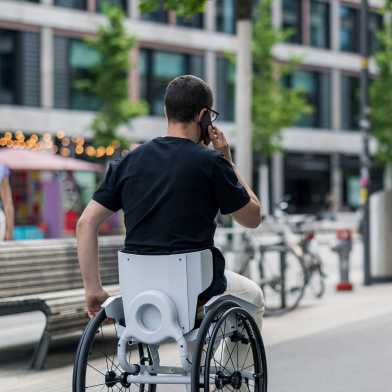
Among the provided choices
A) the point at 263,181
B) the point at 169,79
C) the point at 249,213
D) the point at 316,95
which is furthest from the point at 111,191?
the point at 316,95

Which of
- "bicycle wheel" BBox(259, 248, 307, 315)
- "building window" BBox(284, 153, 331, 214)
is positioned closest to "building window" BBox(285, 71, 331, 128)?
"building window" BBox(284, 153, 331, 214)

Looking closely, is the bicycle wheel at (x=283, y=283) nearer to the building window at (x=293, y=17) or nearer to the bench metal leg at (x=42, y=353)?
the bench metal leg at (x=42, y=353)

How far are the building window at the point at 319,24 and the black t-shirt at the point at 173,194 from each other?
148 feet

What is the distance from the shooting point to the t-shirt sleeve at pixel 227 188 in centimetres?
436

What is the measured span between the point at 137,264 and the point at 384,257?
10708 millimetres

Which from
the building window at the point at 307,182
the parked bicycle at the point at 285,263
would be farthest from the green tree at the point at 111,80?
the parked bicycle at the point at 285,263

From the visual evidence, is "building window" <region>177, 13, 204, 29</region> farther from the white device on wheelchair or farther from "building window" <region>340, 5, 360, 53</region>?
the white device on wheelchair

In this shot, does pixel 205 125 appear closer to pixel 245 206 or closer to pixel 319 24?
pixel 245 206

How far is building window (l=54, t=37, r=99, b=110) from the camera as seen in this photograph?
37250 millimetres

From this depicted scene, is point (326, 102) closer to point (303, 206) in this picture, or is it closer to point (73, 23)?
point (303, 206)

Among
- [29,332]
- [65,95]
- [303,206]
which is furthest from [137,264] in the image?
[303,206]

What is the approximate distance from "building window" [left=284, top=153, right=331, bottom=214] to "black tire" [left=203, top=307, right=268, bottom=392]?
41001mm

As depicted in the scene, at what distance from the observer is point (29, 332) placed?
9.59 metres

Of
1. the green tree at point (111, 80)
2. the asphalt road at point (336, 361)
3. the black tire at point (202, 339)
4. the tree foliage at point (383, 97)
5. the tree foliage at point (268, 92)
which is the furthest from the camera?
the tree foliage at point (383, 97)
